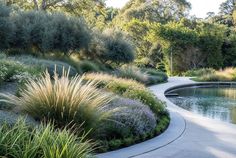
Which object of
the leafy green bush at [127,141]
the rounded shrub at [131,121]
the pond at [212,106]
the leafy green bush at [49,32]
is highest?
the leafy green bush at [49,32]

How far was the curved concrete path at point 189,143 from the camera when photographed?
5078 mm

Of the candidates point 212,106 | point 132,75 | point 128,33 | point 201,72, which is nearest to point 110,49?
point 132,75

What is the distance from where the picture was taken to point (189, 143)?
578cm

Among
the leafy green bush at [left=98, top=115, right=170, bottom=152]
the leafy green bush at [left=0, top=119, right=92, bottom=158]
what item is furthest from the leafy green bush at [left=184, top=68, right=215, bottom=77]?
the leafy green bush at [left=0, top=119, right=92, bottom=158]

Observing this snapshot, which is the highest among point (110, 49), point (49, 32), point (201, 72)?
point (49, 32)

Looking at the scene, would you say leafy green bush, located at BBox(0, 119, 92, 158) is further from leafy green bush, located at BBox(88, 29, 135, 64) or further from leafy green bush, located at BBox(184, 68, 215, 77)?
leafy green bush, located at BBox(184, 68, 215, 77)

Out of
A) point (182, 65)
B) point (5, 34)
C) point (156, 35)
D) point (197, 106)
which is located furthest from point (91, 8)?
point (197, 106)

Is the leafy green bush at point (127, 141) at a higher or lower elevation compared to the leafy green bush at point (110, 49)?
lower

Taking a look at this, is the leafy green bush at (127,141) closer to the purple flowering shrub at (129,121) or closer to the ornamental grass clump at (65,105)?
the purple flowering shrub at (129,121)

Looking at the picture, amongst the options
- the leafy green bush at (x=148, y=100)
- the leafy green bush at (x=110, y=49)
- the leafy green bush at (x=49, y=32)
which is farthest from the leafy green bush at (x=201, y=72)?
the leafy green bush at (x=148, y=100)

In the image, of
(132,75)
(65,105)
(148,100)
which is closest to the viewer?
(65,105)

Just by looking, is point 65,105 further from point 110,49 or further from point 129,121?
point 110,49

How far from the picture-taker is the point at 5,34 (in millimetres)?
13539

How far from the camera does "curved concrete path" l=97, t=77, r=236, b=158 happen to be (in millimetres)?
5078
